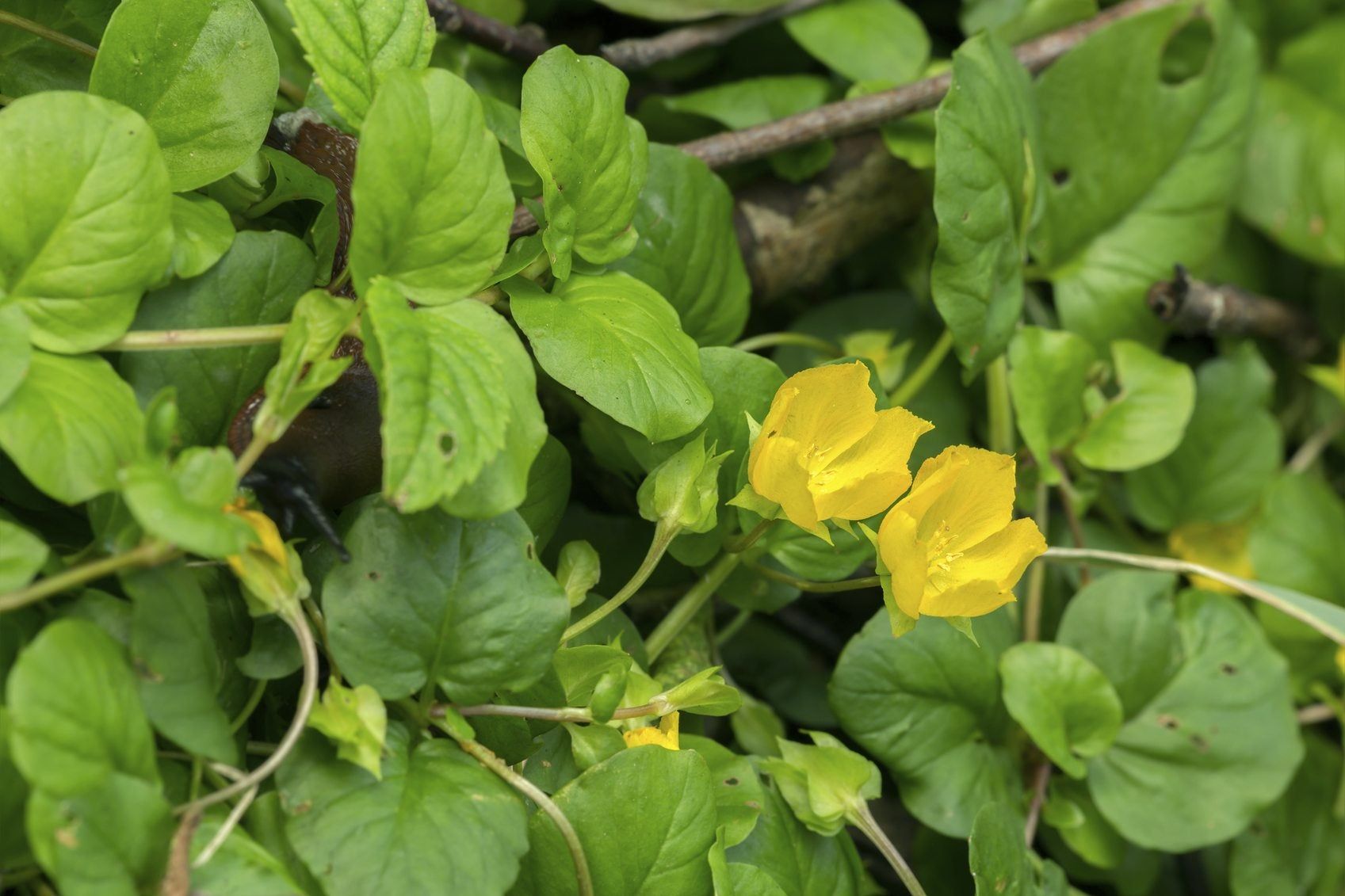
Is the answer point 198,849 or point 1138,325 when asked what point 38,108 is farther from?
point 1138,325

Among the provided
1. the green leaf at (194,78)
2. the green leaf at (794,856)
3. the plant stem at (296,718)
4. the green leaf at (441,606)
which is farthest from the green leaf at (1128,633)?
the green leaf at (194,78)

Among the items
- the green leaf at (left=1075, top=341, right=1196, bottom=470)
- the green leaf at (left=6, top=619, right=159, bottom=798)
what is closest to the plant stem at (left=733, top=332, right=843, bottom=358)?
the green leaf at (left=1075, top=341, right=1196, bottom=470)

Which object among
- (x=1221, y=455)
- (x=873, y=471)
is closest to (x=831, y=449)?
(x=873, y=471)

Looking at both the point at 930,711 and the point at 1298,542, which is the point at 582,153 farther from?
the point at 1298,542

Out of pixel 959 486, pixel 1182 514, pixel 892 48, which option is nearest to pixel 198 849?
pixel 959 486

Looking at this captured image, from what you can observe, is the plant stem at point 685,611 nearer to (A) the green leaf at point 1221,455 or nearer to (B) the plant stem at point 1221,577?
(B) the plant stem at point 1221,577
